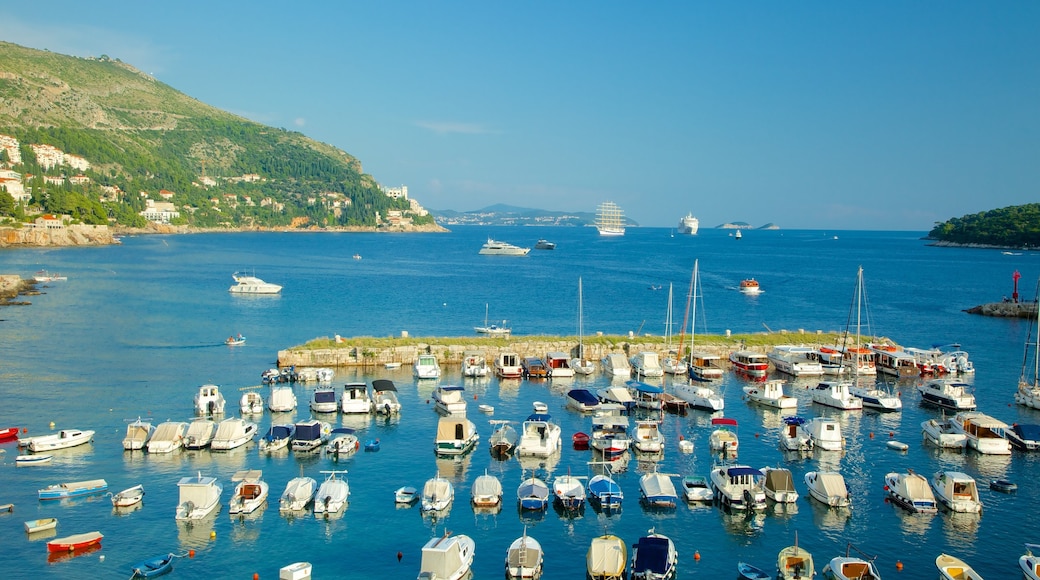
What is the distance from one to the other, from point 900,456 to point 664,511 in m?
13.1

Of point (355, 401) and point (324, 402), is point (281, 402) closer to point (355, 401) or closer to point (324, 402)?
point (324, 402)

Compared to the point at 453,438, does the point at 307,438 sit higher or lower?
lower

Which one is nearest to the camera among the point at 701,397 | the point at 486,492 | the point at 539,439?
the point at 486,492

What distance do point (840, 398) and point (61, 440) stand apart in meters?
36.2

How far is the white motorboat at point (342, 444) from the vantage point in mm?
31672

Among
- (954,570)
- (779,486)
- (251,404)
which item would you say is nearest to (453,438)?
(251,404)

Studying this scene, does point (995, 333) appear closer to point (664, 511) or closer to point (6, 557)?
point (664, 511)

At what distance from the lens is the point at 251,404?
37.8 meters

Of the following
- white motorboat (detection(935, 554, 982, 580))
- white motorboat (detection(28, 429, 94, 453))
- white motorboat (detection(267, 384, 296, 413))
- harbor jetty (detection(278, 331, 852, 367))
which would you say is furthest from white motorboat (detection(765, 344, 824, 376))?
white motorboat (detection(28, 429, 94, 453))

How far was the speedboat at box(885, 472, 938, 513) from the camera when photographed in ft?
87.1

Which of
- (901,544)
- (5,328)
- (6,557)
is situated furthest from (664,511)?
(5,328)

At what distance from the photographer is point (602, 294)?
100938mm

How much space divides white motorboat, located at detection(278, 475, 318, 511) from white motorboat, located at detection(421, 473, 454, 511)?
12.5 ft

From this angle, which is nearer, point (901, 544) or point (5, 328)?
point (901, 544)
